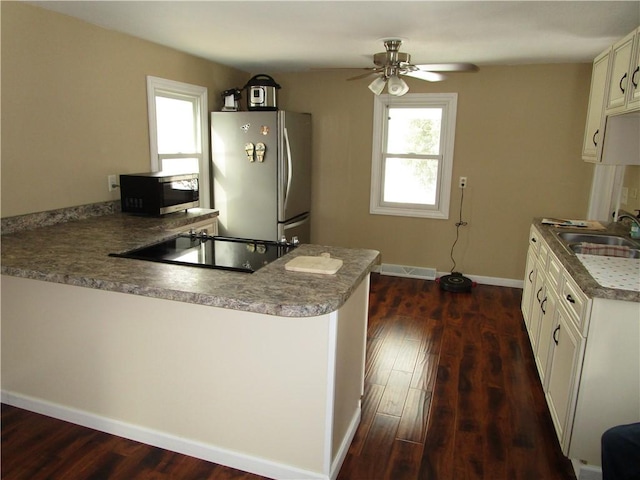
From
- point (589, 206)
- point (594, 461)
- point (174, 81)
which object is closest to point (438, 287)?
point (589, 206)

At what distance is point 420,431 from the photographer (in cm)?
235

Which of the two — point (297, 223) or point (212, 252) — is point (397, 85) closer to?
point (212, 252)

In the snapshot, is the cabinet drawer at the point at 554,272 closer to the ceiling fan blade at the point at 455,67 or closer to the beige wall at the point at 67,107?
the ceiling fan blade at the point at 455,67

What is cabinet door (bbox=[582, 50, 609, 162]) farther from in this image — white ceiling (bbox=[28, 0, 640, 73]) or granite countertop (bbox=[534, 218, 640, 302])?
granite countertop (bbox=[534, 218, 640, 302])

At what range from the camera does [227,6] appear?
258cm

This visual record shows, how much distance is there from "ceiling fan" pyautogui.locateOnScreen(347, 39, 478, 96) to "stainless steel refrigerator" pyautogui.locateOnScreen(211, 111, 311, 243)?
1265 millimetres

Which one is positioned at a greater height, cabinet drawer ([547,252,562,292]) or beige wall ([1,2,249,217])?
beige wall ([1,2,249,217])

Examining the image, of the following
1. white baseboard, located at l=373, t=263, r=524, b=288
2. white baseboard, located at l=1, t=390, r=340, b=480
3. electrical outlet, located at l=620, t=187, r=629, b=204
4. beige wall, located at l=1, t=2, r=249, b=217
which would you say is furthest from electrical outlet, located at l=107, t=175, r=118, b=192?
electrical outlet, located at l=620, t=187, r=629, b=204

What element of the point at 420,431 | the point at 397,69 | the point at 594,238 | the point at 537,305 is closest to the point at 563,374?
the point at 420,431

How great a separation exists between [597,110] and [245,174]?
2929 millimetres

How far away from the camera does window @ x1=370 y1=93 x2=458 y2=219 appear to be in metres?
4.71

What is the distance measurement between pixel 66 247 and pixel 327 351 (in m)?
1.47

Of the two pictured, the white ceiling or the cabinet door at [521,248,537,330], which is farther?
the cabinet door at [521,248,537,330]

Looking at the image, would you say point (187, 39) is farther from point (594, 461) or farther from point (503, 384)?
point (594, 461)
